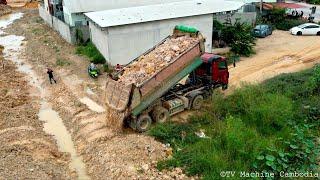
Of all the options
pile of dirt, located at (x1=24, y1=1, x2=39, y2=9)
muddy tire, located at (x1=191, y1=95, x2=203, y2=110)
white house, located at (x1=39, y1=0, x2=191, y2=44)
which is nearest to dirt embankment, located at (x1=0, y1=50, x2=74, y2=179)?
muddy tire, located at (x1=191, y1=95, x2=203, y2=110)

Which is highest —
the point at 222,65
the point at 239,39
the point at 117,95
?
the point at 222,65

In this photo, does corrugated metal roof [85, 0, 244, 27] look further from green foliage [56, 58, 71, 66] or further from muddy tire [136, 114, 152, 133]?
muddy tire [136, 114, 152, 133]

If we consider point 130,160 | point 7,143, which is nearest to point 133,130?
point 130,160

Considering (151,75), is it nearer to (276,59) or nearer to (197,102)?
(197,102)

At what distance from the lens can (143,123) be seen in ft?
50.1

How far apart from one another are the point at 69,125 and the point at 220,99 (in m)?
6.62

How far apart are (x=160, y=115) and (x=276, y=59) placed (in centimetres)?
1203

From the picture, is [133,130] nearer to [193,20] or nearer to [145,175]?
[145,175]

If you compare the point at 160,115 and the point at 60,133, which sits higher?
the point at 160,115

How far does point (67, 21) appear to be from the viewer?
31906 millimetres

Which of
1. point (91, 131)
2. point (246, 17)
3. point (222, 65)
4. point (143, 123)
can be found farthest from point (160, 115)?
point (246, 17)

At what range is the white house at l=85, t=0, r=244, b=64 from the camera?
2242 cm

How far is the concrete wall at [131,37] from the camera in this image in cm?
2242

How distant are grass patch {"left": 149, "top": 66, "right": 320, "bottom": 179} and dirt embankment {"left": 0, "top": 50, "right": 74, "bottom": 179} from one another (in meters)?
3.60
